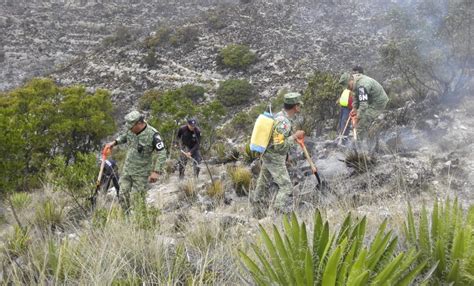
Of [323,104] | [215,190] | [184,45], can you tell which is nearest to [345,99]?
[215,190]

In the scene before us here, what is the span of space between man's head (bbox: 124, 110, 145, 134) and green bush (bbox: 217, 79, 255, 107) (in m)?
15.6

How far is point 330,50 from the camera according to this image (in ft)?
79.4

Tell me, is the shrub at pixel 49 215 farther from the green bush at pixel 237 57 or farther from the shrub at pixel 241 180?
the green bush at pixel 237 57

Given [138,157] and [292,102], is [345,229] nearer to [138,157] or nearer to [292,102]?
[292,102]

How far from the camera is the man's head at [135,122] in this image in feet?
16.5

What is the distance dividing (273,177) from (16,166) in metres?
2.85

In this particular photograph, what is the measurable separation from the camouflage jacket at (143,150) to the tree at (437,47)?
6.63m

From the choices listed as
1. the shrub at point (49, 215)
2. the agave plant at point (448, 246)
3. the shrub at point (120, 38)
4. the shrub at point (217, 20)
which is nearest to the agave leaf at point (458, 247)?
the agave plant at point (448, 246)

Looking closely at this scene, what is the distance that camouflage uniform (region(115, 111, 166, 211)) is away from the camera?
5133mm

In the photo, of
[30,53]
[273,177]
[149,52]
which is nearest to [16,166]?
[273,177]

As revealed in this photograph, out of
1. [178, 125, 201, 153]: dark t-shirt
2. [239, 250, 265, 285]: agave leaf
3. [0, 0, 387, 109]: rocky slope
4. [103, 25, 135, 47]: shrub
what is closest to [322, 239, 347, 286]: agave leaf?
[239, 250, 265, 285]: agave leaf

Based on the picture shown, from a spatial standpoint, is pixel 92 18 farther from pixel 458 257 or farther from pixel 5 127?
pixel 458 257

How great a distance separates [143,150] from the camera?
525 cm

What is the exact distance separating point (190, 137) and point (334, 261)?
6.35 meters
